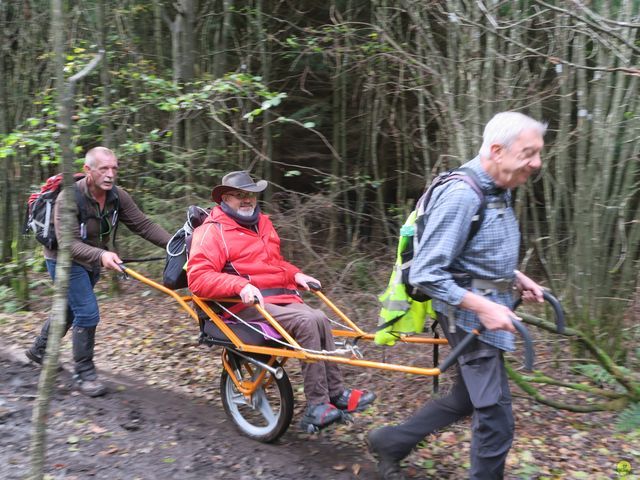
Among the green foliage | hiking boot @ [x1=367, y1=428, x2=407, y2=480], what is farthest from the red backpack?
the green foliage

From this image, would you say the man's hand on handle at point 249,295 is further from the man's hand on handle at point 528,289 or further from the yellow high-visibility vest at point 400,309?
the man's hand on handle at point 528,289

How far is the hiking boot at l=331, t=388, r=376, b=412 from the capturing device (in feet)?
12.6

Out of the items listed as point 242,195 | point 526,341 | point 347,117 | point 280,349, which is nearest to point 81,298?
point 242,195

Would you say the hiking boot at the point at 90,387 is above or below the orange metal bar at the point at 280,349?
below

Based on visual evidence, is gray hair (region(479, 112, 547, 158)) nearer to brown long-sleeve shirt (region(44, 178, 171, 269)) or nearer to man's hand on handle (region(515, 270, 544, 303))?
man's hand on handle (region(515, 270, 544, 303))

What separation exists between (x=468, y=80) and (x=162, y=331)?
4009mm

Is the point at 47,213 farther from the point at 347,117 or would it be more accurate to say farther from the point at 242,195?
the point at 347,117

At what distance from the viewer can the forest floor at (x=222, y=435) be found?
3.72 meters

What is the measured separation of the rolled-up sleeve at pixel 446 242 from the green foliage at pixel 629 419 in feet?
7.06

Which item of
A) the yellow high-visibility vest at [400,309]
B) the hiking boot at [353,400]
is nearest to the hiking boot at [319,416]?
the hiking boot at [353,400]

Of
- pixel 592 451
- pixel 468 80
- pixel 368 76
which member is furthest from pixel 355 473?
pixel 368 76

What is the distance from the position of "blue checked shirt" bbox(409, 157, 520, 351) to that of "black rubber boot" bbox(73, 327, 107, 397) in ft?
10.2

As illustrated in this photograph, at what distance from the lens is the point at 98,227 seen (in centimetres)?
480

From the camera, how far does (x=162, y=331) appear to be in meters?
6.39
